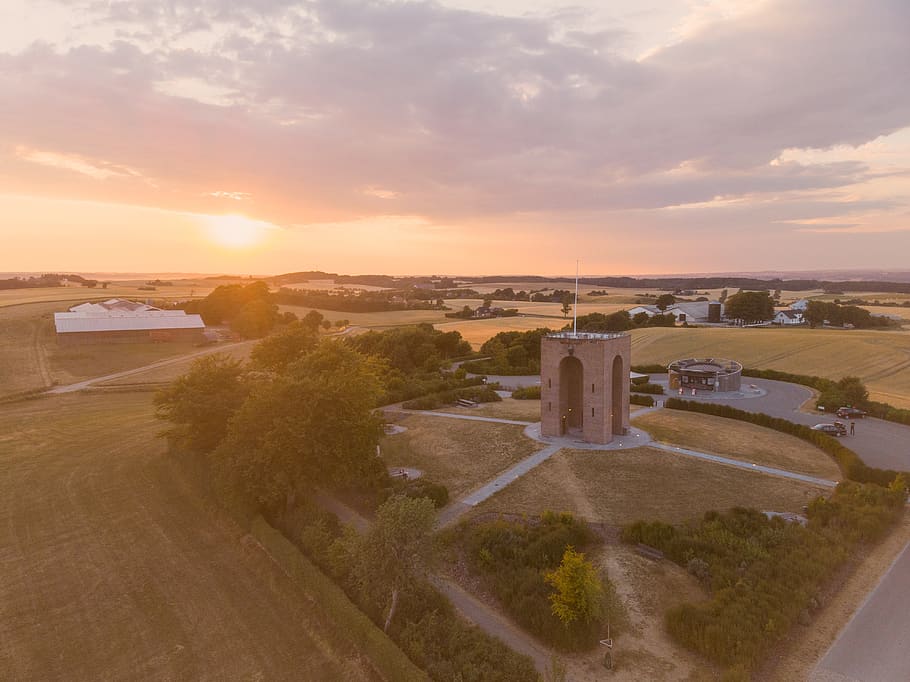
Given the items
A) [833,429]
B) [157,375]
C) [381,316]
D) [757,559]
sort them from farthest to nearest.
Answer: [381,316] → [157,375] → [833,429] → [757,559]

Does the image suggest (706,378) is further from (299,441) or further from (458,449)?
(299,441)

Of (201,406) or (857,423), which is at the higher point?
(201,406)

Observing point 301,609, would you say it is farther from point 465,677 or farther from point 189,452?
point 189,452

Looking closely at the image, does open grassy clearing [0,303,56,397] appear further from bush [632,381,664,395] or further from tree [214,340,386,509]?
bush [632,381,664,395]

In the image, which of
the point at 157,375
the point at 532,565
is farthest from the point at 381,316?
the point at 532,565

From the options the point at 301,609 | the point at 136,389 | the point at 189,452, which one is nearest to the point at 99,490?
the point at 189,452

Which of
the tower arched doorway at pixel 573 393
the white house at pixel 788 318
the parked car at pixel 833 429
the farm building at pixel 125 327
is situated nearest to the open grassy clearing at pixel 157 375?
the farm building at pixel 125 327
